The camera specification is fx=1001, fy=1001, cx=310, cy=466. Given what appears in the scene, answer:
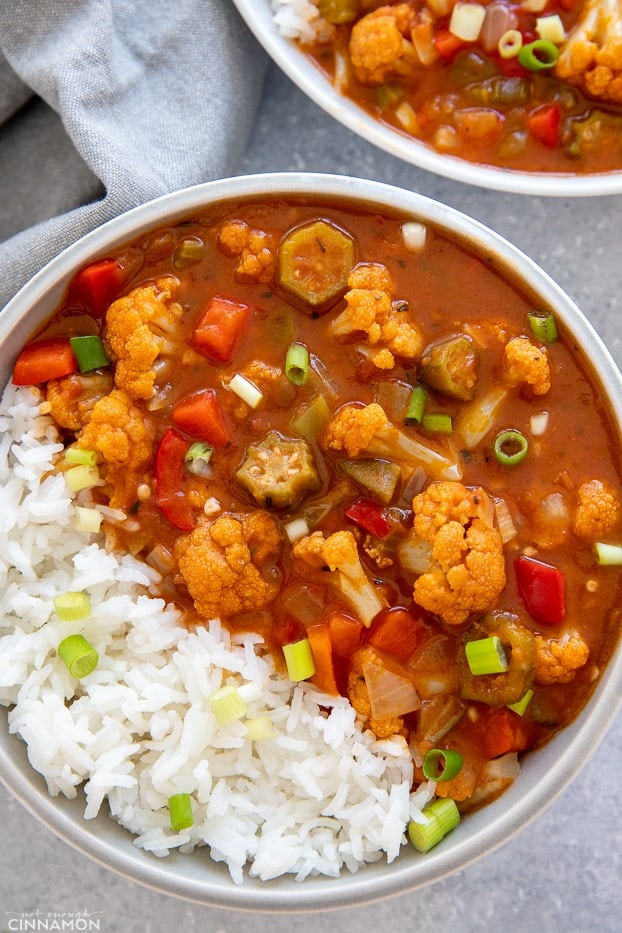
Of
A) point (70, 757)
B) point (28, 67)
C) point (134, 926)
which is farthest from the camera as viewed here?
point (134, 926)

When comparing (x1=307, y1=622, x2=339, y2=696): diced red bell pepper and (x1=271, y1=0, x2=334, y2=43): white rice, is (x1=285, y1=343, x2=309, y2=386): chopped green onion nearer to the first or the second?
(x1=307, y1=622, x2=339, y2=696): diced red bell pepper

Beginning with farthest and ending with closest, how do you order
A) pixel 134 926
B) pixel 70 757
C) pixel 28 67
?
pixel 134 926, pixel 28 67, pixel 70 757

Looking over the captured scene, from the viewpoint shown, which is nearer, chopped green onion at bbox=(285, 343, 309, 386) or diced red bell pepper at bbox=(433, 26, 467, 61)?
chopped green onion at bbox=(285, 343, 309, 386)

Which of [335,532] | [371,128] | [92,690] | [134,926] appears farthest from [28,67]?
[134,926]

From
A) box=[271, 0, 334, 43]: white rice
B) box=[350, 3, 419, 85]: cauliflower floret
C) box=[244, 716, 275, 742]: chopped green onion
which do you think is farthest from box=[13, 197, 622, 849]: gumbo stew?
box=[271, 0, 334, 43]: white rice

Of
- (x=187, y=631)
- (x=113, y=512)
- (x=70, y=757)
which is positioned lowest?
(x=70, y=757)

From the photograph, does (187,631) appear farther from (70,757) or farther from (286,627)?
(70,757)
